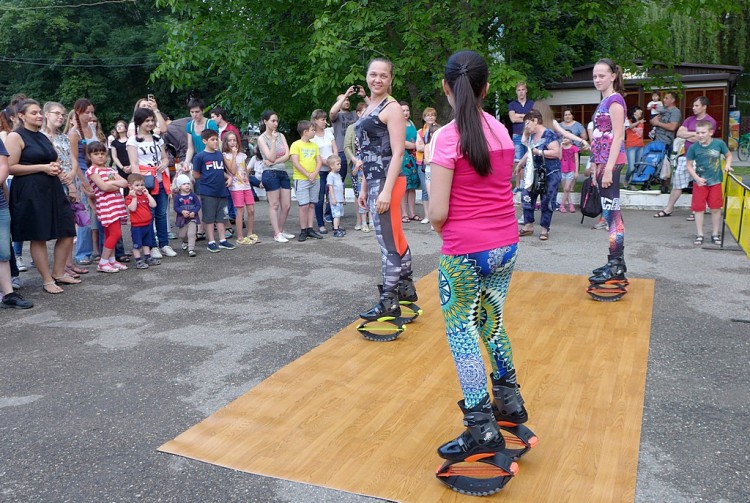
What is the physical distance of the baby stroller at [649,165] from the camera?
13.5 meters

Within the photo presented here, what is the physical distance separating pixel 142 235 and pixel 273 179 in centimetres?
214

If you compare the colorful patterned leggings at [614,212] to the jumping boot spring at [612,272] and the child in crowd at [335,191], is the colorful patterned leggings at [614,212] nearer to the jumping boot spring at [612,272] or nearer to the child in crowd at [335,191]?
the jumping boot spring at [612,272]

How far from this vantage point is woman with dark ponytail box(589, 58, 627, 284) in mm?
6215

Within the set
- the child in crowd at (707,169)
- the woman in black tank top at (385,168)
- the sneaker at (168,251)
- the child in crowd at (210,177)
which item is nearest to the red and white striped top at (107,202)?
the sneaker at (168,251)

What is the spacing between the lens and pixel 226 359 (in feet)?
16.7

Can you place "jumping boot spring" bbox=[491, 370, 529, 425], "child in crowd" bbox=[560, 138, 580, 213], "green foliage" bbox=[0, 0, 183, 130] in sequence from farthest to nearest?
1. "green foliage" bbox=[0, 0, 183, 130]
2. "child in crowd" bbox=[560, 138, 580, 213]
3. "jumping boot spring" bbox=[491, 370, 529, 425]

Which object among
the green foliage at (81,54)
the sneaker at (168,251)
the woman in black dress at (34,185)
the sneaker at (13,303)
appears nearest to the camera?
the sneaker at (13,303)

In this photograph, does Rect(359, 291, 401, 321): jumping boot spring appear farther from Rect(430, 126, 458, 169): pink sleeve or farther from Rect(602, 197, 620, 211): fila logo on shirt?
Rect(430, 126, 458, 169): pink sleeve

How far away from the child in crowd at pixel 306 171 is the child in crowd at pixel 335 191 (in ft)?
0.73

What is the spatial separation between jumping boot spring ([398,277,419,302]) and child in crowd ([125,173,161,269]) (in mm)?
3921

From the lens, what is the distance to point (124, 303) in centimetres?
684

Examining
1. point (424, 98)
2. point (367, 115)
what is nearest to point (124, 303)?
point (367, 115)

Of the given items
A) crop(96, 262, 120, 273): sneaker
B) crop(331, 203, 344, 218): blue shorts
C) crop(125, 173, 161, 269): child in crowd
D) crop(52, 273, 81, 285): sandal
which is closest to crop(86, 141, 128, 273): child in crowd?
crop(96, 262, 120, 273): sneaker

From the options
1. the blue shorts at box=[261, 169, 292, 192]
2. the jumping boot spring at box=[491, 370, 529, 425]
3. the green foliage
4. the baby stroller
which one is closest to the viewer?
the jumping boot spring at box=[491, 370, 529, 425]
